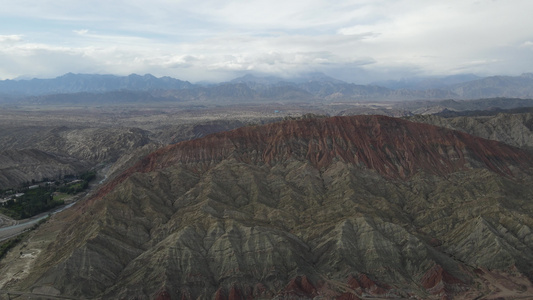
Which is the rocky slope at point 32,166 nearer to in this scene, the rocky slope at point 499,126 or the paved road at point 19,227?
the paved road at point 19,227

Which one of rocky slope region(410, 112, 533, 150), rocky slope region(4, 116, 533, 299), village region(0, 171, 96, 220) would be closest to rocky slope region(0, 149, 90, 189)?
village region(0, 171, 96, 220)

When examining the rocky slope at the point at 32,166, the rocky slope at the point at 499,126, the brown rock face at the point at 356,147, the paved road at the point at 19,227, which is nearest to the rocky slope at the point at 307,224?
the brown rock face at the point at 356,147

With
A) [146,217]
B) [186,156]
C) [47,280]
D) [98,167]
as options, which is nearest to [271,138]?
[186,156]

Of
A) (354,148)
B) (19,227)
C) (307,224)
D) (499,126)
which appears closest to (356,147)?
(354,148)

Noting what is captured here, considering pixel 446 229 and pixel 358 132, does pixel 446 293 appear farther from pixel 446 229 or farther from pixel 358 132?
pixel 358 132

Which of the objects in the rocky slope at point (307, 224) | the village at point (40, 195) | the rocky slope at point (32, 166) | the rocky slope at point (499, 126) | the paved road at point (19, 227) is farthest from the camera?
the rocky slope at point (499, 126)

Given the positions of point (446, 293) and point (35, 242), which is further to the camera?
point (35, 242)

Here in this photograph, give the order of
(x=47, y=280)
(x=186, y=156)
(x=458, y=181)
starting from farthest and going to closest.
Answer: (x=186, y=156) → (x=458, y=181) → (x=47, y=280)
